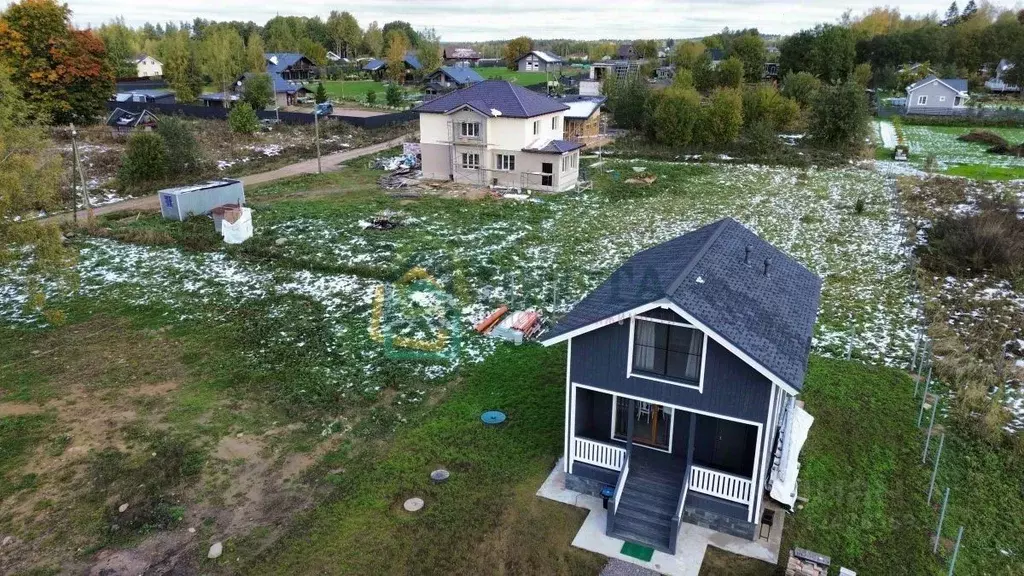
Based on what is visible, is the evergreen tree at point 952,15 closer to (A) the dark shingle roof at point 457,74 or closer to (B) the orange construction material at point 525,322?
(A) the dark shingle roof at point 457,74

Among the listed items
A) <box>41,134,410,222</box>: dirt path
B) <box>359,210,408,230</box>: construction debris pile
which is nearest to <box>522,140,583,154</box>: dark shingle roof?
<box>359,210,408,230</box>: construction debris pile

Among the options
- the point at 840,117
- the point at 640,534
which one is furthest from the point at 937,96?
the point at 640,534

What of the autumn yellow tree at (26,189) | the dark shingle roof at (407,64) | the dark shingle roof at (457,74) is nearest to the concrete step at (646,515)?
the autumn yellow tree at (26,189)

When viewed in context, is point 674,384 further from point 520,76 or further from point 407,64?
point 520,76

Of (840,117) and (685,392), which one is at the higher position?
(840,117)

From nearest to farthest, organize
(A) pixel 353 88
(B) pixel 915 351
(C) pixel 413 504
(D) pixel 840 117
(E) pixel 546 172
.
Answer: (C) pixel 413 504, (B) pixel 915 351, (E) pixel 546 172, (D) pixel 840 117, (A) pixel 353 88

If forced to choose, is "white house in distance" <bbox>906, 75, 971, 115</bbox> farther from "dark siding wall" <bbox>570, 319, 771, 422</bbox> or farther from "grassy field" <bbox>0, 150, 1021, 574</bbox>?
"dark siding wall" <bbox>570, 319, 771, 422</bbox>
